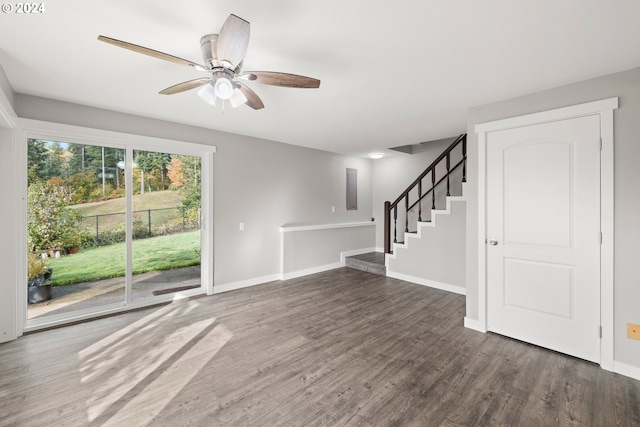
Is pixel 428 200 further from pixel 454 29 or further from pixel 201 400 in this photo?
pixel 201 400

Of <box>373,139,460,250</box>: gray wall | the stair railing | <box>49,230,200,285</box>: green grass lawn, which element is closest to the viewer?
<box>49,230,200,285</box>: green grass lawn

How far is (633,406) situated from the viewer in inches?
75.6

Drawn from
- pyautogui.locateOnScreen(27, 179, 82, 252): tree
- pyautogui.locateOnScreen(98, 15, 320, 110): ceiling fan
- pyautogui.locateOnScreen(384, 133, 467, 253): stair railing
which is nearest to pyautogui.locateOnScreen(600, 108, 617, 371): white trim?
pyautogui.locateOnScreen(384, 133, 467, 253): stair railing

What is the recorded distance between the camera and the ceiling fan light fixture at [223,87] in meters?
1.88

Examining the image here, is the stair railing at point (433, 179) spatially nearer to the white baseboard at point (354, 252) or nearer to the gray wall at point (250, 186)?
the white baseboard at point (354, 252)

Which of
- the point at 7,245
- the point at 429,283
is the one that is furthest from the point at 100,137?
the point at 429,283

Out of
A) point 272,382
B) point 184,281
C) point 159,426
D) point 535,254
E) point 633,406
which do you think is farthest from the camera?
point 184,281

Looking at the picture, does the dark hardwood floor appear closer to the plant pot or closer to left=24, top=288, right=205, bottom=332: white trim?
left=24, top=288, right=205, bottom=332: white trim

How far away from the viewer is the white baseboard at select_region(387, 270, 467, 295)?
4.30 meters

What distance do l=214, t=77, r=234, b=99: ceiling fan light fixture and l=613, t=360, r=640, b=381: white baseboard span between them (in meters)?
3.78

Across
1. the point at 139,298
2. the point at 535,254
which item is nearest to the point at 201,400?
the point at 139,298

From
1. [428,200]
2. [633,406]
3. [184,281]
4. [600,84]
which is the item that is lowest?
[633,406]

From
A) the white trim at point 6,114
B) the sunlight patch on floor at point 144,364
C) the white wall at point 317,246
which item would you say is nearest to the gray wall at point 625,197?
the sunlight patch on floor at point 144,364

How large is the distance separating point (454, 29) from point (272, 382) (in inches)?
111
